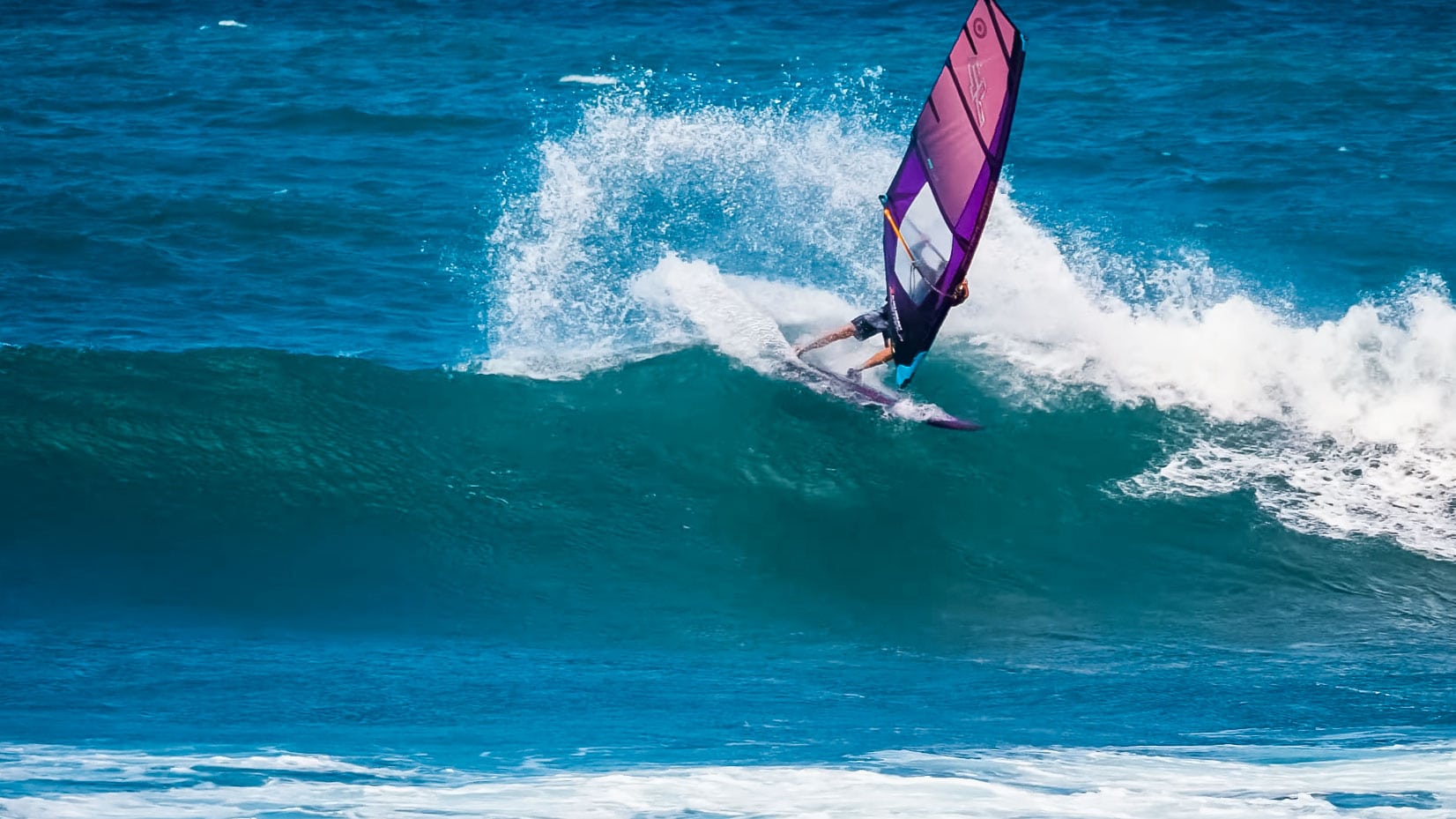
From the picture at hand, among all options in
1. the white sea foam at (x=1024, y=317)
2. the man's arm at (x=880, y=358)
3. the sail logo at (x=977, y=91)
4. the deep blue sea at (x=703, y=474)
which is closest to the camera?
the deep blue sea at (x=703, y=474)

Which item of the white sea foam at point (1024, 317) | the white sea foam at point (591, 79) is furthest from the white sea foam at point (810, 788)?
the white sea foam at point (591, 79)

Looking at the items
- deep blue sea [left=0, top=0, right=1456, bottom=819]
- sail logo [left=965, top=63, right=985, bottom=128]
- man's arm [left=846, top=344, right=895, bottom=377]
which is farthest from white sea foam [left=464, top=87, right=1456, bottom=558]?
sail logo [left=965, top=63, right=985, bottom=128]

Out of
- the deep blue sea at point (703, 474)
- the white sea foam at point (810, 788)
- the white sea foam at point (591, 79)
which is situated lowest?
the white sea foam at point (810, 788)

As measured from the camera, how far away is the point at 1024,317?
13727 mm

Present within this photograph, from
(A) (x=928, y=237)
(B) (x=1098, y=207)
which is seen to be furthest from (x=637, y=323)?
(B) (x=1098, y=207)

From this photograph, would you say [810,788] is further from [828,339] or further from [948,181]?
[828,339]

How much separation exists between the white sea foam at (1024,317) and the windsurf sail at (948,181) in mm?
1474

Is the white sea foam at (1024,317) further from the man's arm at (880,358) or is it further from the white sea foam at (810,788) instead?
the white sea foam at (810,788)

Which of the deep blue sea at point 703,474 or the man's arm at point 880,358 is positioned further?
the man's arm at point 880,358

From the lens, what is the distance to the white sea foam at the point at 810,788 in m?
7.25

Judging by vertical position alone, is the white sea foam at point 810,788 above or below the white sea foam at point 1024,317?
below

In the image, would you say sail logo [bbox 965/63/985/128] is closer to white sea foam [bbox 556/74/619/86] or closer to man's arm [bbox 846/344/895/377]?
man's arm [bbox 846/344/895/377]

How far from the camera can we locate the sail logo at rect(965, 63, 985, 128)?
10016 millimetres

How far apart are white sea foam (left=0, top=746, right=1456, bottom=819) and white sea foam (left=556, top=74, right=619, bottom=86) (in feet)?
54.0
